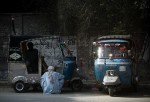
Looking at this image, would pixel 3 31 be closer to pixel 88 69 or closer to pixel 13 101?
pixel 88 69

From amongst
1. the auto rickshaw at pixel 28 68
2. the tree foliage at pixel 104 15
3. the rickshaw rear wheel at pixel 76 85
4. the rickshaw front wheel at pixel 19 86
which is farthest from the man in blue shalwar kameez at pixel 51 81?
the tree foliage at pixel 104 15

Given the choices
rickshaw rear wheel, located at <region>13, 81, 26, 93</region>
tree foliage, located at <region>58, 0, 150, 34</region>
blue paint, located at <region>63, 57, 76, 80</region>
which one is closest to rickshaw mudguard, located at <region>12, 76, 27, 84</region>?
rickshaw rear wheel, located at <region>13, 81, 26, 93</region>

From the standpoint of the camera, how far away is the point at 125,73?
15945mm

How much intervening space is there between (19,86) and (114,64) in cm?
429

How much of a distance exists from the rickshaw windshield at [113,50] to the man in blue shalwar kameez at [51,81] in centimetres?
193

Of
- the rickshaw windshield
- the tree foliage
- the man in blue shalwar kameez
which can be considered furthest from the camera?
the tree foliage

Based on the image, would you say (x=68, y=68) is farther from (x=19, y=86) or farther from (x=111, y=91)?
(x=111, y=91)

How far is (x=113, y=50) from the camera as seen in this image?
1650 centimetres

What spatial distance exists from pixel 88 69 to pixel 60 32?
2496 mm

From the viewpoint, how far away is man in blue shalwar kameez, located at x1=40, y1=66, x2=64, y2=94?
16.6m

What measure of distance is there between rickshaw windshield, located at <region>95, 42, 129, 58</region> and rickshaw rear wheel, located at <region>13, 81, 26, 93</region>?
11.6 ft

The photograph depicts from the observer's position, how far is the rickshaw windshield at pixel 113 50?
1641 cm

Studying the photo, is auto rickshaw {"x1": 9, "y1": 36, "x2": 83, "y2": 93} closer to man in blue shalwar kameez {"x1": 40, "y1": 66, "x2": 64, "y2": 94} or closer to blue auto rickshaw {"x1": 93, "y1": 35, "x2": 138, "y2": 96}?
man in blue shalwar kameez {"x1": 40, "y1": 66, "x2": 64, "y2": 94}

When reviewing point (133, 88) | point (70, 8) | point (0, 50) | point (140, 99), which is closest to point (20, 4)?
point (0, 50)
